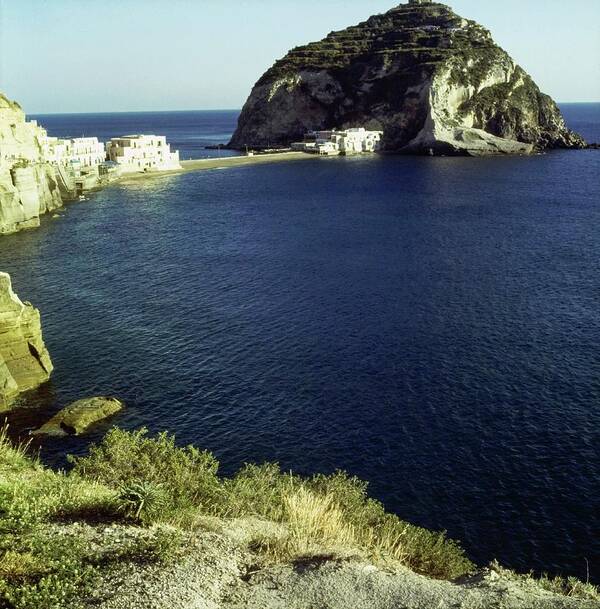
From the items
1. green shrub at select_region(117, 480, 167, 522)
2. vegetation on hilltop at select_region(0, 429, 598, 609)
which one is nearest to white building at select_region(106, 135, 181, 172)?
vegetation on hilltop at select_region(0, 429, 598, 609)

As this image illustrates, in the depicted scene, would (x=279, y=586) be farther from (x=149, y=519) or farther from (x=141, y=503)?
(x=141, y=503)

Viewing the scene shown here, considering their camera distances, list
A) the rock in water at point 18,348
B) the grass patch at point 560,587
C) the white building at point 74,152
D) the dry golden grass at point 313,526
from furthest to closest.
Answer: the white building at point 74,152, the rock in water at point 18,348, the dry golden grass at point 313,526, the grass patch at point 560,587

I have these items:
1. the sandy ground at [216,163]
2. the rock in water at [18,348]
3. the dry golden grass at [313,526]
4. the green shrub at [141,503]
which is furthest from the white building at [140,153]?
the green shrub at [141,503]

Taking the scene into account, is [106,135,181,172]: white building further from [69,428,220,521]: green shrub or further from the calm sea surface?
[69,428,220,521]: green shrub

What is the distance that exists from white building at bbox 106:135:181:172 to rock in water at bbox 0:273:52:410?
121 meters

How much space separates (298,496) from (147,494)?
724 cm

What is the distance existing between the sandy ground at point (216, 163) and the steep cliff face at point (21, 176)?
34107 mm

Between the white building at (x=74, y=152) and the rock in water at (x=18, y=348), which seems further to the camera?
the white building at (x=74, y=152)

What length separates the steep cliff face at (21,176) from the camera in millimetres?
96188

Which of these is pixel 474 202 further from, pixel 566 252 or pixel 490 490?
pixel 490 490

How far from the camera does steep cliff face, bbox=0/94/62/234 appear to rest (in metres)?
96.2

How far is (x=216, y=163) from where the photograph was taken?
184m

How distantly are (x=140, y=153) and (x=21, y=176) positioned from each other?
65028mm

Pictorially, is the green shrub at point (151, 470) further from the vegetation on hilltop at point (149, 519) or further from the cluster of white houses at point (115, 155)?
the cluster of white houses at point (115, 155)
